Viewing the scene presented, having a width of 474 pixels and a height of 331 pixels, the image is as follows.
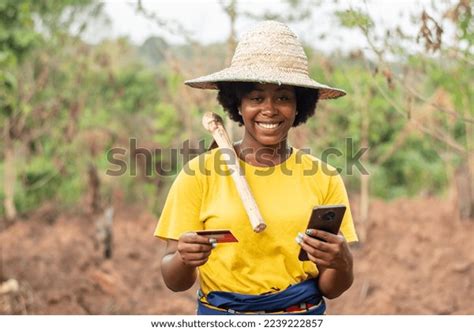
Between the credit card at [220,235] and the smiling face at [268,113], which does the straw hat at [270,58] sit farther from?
Result: the credit card at [220,235]

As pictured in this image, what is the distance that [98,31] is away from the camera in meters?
9.39

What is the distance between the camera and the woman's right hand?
193cm

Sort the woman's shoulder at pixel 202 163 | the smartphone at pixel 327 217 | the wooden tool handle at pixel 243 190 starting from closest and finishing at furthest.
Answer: the smartphone at pixel 327 217, the wooden tool handle at pixel 243 190, the woman's shoulder at pixel 202 163

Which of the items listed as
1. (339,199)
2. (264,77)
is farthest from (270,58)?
(339,199)

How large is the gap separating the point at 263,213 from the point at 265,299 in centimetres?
26

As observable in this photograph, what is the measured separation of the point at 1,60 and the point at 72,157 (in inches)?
199

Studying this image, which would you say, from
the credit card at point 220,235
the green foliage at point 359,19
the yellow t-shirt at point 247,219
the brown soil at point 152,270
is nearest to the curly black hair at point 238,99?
the yellow t-shirt at point 247,219

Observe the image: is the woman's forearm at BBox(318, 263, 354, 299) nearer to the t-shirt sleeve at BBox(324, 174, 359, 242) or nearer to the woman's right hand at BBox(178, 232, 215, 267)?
the t-shirt sleeve at BBox(324, 174, 359, 242)

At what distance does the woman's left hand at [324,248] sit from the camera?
6.25ft

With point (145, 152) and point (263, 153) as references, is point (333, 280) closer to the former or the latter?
point (263, 153)

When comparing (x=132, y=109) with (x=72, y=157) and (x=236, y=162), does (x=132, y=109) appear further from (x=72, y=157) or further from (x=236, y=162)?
(x=236, y=162)

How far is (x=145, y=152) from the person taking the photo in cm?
964

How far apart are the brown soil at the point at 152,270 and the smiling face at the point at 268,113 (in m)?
3.72
